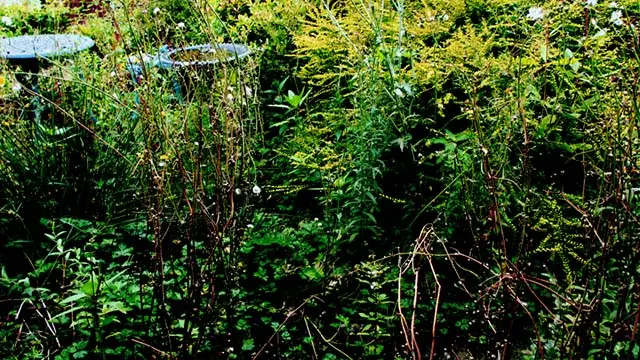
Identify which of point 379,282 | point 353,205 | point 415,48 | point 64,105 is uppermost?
point 415,48

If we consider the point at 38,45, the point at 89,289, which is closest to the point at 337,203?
the point at 89,289

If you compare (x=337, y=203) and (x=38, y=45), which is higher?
(x=38, y=45)

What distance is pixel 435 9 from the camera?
12.0ft

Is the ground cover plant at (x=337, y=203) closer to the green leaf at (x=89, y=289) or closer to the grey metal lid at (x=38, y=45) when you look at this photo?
the green leaf at (x=89, y=289)

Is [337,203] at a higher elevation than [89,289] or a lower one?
lower

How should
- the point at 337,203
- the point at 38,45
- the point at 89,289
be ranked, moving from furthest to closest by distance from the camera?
the point at 38,45, the point at 337,203, the point at 89,289

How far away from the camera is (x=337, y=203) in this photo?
122 inches

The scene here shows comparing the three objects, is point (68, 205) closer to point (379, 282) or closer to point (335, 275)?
point (335, 275)

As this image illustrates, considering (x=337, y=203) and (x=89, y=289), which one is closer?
(x=89, y=289)

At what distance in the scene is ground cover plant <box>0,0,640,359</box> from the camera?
235cm

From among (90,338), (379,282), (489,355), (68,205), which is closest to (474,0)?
(379,282)

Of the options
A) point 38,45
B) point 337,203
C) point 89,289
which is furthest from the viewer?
point 38,45

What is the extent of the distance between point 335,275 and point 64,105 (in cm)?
151

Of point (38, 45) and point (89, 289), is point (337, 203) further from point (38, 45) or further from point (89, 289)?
point (38, 45)
